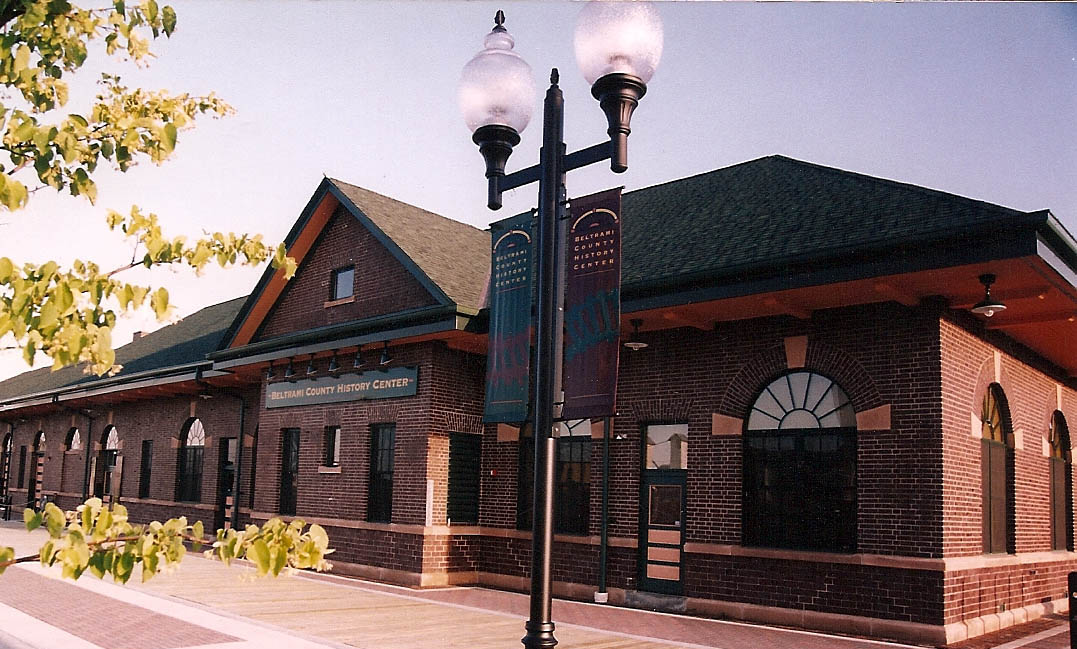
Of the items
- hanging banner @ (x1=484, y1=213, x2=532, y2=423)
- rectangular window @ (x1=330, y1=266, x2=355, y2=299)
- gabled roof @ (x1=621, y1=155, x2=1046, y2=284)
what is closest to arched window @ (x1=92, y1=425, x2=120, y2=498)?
rectangular window @ (x1=330, y1=266, x2=355, y2=299)

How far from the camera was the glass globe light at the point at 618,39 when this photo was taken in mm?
5570

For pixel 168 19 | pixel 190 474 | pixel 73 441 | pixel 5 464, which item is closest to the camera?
pixel 168 19

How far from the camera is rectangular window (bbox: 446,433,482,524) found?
712 inches

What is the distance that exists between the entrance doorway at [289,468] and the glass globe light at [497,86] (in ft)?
53.0

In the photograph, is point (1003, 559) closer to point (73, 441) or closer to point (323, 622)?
point (323, 622)

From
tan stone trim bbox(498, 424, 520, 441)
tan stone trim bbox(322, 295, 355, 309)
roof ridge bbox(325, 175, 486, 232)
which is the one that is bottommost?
tan stone trim bbox(498, 424, 520, 441)

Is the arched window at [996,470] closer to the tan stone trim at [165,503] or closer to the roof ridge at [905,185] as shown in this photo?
the roof ridge at [905,185]

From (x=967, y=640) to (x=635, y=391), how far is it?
6050mm

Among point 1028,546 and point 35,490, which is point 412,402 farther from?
point 35,490

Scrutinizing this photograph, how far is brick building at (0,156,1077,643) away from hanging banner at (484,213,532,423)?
5.88 metres

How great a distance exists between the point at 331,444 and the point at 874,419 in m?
11.4

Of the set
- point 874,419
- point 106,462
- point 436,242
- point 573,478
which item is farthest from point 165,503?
point 874,419

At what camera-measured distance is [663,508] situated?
15.4 meters

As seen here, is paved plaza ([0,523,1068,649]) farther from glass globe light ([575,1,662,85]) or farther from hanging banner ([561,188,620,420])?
glass globe light ([575,1,662,85])
